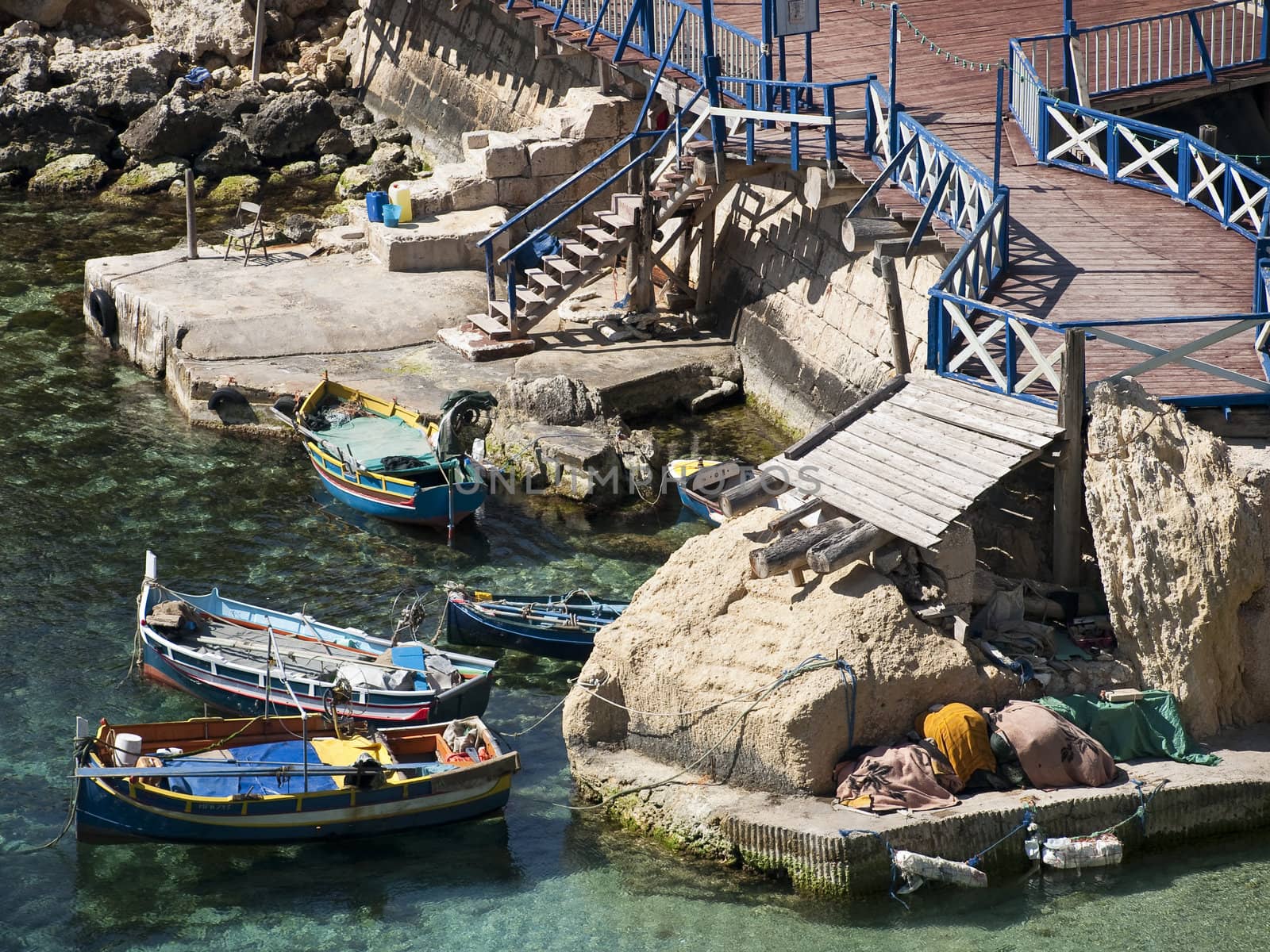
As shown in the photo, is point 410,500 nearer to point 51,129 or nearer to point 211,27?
point 51,129

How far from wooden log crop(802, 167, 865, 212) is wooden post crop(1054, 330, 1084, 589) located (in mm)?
6686

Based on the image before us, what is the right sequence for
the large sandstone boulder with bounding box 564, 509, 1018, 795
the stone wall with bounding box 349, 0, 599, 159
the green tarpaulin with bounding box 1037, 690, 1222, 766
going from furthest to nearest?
the stone wall with bounding box 349, 0, 599, 159, the green tarpaulin with bounding box 1037, 690, 1222, 766, the large sandstone boulder with bounding box 564, 509, 1018, 795

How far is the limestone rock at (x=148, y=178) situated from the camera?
3603cm

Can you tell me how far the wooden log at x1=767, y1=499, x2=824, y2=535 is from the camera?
16.0m

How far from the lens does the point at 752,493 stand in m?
16.7

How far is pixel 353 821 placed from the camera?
602 inches

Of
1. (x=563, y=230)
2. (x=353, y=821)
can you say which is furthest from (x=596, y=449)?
(x=563, y=230)

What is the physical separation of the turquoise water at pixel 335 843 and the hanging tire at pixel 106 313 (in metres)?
1.27

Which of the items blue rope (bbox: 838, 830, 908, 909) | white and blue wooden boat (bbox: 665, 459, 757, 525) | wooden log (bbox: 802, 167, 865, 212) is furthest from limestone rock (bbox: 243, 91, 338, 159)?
blue rope (bbox: 838, 830, 908, 909)

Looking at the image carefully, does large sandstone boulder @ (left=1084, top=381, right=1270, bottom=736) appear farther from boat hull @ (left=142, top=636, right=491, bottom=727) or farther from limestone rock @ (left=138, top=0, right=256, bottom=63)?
limestone rock @ (left=138, top=0, right=256, bottom=63)

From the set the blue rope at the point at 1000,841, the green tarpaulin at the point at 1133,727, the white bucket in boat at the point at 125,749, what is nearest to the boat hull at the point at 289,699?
the white bucket in boat at the point at 125,749

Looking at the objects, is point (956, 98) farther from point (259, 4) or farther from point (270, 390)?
point (259, 4)

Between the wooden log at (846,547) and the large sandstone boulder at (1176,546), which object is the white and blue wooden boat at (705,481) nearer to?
the wooden log at (846,547)

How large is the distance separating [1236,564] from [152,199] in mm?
27070
